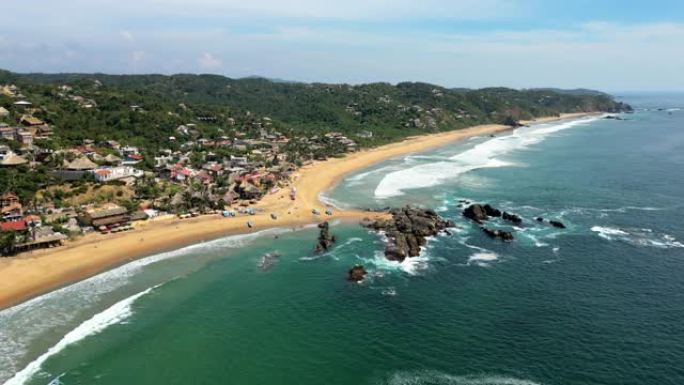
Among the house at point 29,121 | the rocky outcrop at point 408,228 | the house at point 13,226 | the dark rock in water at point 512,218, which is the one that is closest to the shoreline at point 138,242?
the house at point 13,226

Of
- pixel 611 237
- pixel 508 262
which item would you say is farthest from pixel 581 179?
pixel 508 262

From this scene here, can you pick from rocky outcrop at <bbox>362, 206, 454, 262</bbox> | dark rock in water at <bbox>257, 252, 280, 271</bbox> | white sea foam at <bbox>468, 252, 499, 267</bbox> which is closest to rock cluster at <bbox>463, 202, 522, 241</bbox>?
rocky outcrop at <bbox>362, 206, 454, 262</bbox>

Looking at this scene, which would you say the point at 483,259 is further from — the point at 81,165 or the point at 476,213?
the point at 81,165

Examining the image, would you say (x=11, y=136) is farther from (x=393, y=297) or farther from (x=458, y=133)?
(x=458, y=133)

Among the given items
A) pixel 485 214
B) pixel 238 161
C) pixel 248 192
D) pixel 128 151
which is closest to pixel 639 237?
pixel 485 214

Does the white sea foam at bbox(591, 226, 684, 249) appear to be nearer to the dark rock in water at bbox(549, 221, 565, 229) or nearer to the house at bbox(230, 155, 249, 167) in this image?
the dark rock in water at bbox(549, 221, 565, 229)

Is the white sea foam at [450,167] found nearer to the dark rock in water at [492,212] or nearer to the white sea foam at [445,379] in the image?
the dark rock in water at [492,212]
